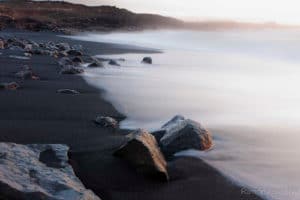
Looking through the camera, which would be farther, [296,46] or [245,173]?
[296,46]

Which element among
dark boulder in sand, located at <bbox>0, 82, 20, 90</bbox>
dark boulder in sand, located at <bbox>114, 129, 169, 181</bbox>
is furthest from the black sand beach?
dark boulder in sand, located at <bbox>0, 82, 20, 90</bbox>

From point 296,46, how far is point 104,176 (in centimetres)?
1586

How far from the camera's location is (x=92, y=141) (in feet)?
13.1

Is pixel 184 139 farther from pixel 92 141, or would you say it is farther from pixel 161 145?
pixel 92 141

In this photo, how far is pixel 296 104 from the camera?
19.9 ft

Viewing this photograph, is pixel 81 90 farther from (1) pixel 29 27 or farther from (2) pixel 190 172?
(1) pixel 29 27

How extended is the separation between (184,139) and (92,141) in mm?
716

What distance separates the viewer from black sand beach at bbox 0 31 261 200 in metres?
3.01

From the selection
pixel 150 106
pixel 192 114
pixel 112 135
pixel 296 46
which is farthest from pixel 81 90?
pixel 296 46

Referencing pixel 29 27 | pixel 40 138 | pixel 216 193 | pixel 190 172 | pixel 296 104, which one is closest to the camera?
pixel 216 193

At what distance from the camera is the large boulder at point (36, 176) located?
7.80 feet

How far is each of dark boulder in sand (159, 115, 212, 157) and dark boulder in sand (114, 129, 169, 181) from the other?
0.89 feet

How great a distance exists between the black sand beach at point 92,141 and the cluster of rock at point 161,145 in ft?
0.22

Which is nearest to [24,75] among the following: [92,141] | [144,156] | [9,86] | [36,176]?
[9,86]
